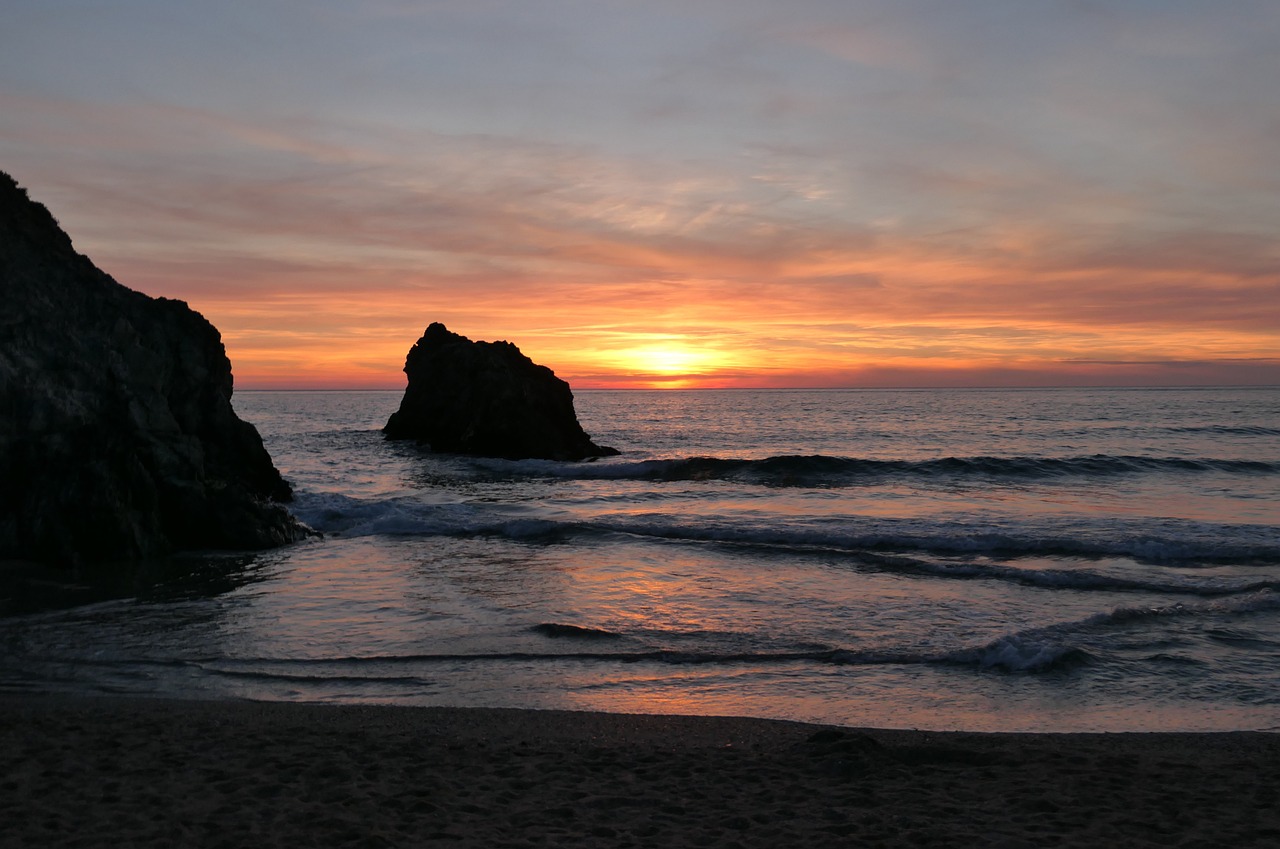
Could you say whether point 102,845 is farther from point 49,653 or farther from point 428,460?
point 428,460

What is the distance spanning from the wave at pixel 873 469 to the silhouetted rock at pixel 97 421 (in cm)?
1837

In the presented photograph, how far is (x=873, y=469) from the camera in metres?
36.3

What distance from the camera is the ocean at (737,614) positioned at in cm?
912

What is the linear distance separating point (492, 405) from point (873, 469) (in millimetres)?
18223

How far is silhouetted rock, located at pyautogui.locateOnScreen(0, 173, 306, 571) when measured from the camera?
569 inches

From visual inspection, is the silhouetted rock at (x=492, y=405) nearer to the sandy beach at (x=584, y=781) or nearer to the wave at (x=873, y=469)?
the wave at (x=873, y=469)

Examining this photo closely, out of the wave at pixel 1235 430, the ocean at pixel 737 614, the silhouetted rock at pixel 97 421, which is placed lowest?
the ocean at pixel 737 614

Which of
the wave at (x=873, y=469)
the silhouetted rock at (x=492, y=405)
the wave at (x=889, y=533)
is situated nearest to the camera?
the wave at (x=889, y=533)

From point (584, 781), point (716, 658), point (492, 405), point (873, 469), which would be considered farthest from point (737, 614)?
point (492, 405)

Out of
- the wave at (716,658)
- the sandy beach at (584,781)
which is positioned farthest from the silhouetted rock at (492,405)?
the sandy beach at (584,781)

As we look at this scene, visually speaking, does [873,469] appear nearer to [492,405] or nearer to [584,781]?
[492,405]

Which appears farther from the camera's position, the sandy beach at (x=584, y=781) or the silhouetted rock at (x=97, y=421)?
the silhouetted rock at (x=97, y=421)

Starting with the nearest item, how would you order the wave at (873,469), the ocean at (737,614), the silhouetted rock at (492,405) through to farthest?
the ocean at (737,614) → the wave at (873,469) → the silhouetted rock at (492,405)

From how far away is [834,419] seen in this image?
8462cm
